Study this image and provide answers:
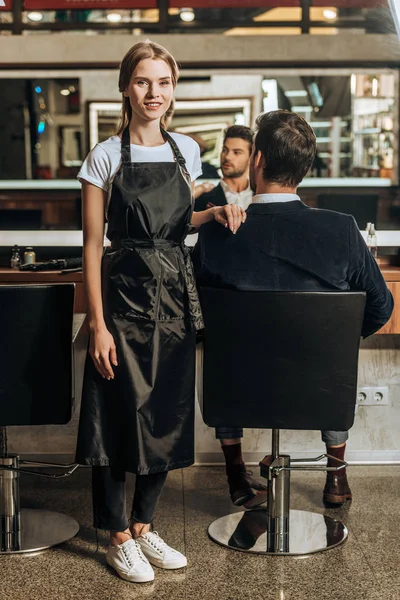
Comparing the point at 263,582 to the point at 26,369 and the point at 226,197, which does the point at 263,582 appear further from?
the point at 226,197

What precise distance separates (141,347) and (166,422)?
26 centimetres

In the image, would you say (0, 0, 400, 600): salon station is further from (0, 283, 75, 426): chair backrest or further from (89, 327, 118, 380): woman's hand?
(89, 327, 118, 380): woman's hand

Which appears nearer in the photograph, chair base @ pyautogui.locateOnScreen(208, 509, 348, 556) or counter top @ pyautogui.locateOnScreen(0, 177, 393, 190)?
chair base @ pyautogui.locateOnScreen(208, 509, 348, 556)

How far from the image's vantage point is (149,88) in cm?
252

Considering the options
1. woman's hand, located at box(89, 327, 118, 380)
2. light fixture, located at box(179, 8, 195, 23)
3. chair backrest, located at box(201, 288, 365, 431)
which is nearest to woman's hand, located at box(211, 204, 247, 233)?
chair backrest, located at box(201, 288, 365, 431)

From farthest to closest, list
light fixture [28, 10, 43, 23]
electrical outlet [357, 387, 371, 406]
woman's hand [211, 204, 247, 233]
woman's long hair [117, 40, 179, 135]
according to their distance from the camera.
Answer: light fixture [28, 10, 43, 23], electrical outlet [357, 387, 371, 406], woman's hand [211, 204, 247, 233], woman's long hair [117, 40, 179, 135]

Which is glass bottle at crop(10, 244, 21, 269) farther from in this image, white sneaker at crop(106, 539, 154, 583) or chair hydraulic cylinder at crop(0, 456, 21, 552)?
white sneaker at crop(106, 539, 154, 583)

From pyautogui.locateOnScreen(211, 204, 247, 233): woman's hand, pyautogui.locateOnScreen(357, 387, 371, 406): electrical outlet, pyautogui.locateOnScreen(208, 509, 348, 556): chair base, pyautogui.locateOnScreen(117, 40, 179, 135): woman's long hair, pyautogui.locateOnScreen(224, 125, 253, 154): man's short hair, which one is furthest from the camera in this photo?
pyautogui.locateOnScreen(224, 125, 253, 154): man's short hair

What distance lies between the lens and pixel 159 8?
4.48m

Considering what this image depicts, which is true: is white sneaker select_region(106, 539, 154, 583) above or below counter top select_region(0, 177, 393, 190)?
below

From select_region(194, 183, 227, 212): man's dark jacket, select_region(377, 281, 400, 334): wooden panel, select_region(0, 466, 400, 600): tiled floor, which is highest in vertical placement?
select_region(194, 183, 227, 212): man's dark jacket

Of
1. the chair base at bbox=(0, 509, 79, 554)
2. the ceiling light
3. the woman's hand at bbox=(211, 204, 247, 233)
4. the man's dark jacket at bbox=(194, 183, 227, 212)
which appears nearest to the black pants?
the chair base at bbox=(0, 509, 79, 554)

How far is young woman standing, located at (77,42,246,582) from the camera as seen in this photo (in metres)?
2.52

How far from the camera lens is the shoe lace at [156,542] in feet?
9.10
